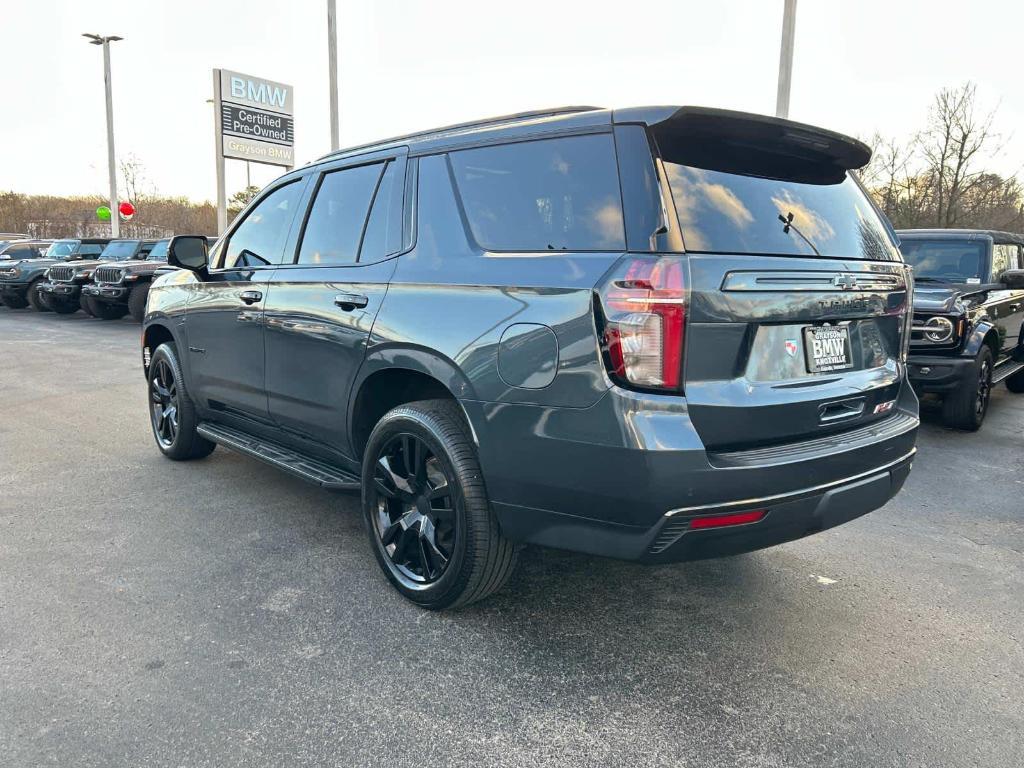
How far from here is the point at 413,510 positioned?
10.2 ft

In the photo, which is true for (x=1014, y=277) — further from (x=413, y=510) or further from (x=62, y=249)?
(x=62, y=249)

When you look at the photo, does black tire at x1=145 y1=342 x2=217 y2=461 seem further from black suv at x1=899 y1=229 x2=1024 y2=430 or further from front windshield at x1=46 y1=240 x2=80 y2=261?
front windshield at x1=46 y1=240 x2=80 y2=261

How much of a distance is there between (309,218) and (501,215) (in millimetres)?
1448

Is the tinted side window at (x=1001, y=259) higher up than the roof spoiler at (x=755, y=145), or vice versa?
the roof spoiler at (x=755, y=145)

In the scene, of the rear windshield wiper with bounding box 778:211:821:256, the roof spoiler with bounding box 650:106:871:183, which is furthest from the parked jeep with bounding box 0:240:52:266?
the rear windshield wiper with bounding box 778:211:821:256

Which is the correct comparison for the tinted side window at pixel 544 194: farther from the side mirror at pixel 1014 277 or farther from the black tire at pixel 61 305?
the black tire at pixel 61 305

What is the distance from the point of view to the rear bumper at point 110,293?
49.3 ft

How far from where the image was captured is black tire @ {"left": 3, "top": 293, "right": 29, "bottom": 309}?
18.7 m

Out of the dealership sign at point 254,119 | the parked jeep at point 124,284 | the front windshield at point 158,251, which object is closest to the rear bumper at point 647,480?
the parked jeep at point 124,284

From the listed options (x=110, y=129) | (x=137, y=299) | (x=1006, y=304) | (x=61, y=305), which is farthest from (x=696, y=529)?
(x=110, y=129)

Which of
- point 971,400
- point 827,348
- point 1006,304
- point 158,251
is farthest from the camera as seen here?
point 158,251

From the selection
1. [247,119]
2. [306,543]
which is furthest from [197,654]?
[247,119]

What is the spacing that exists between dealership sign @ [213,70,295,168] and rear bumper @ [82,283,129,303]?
850 centimetres

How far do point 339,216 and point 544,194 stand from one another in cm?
135
